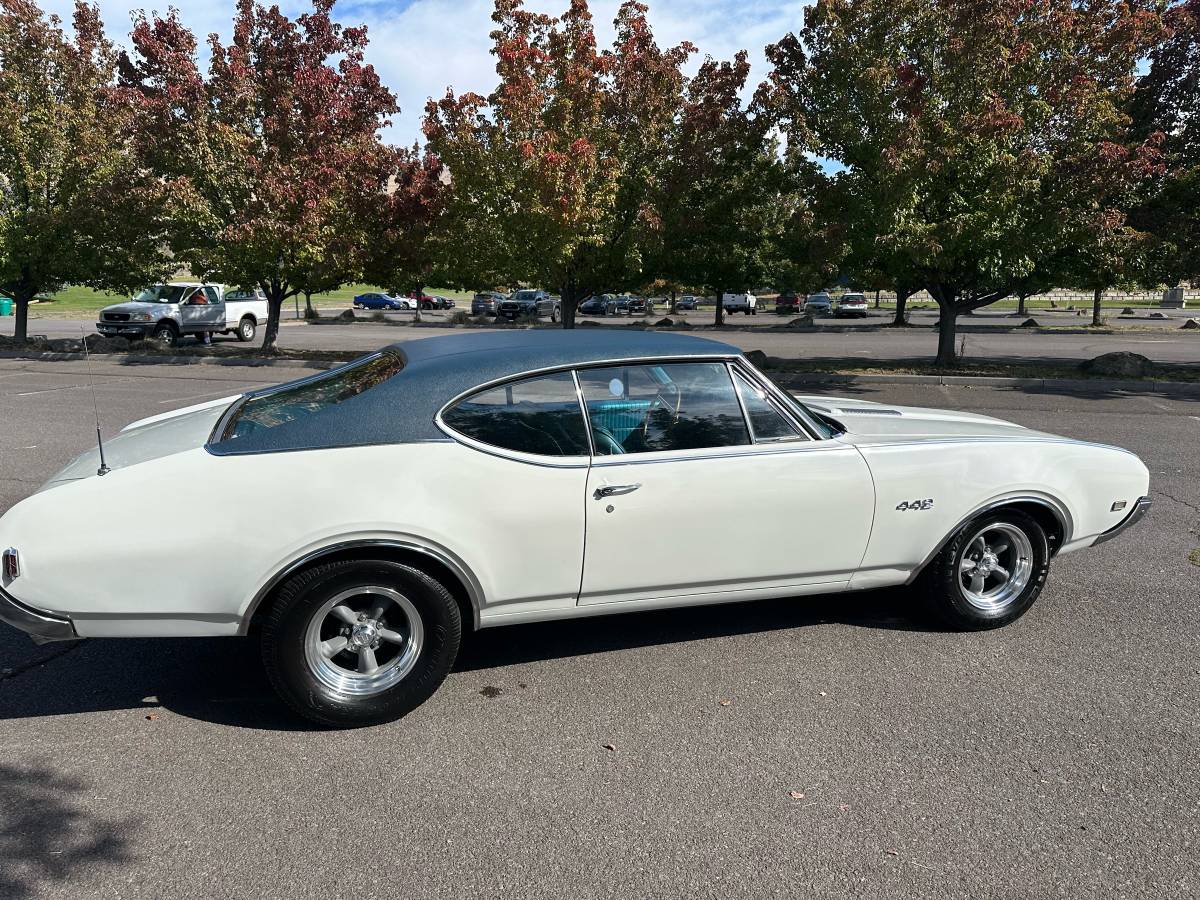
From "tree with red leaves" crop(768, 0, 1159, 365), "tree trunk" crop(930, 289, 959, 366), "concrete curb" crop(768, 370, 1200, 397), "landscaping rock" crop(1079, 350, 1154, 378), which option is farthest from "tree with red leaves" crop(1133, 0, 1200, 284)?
"tree trunk" crop(930, 289, 959, 366)

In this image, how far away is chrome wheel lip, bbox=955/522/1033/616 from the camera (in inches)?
167

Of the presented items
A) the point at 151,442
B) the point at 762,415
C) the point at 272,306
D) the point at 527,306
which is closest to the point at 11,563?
the point at 151,442

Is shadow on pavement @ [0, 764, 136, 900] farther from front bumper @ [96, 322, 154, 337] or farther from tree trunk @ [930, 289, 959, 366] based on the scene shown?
front bumper @ [96, 322, 154, 337]

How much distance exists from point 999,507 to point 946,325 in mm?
14114

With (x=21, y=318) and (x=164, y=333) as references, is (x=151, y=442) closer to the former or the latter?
(x=21, y=318)

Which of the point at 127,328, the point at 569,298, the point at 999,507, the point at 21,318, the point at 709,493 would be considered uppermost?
the point at 569,298

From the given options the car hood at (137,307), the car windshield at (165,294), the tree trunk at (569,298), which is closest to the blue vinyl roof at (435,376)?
the tree trunk at (569,298)

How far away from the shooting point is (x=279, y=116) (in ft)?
62.9

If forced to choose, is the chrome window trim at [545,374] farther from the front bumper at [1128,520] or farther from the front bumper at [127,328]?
the front bumper at [127,328]

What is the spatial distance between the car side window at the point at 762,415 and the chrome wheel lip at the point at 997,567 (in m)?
1.12

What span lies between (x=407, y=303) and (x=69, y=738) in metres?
57.3

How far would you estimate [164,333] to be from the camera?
79.0 ft

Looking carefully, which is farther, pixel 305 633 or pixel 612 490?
pixel 612 490

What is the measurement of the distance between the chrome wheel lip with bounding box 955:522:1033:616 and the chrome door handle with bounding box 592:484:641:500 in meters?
1.76
